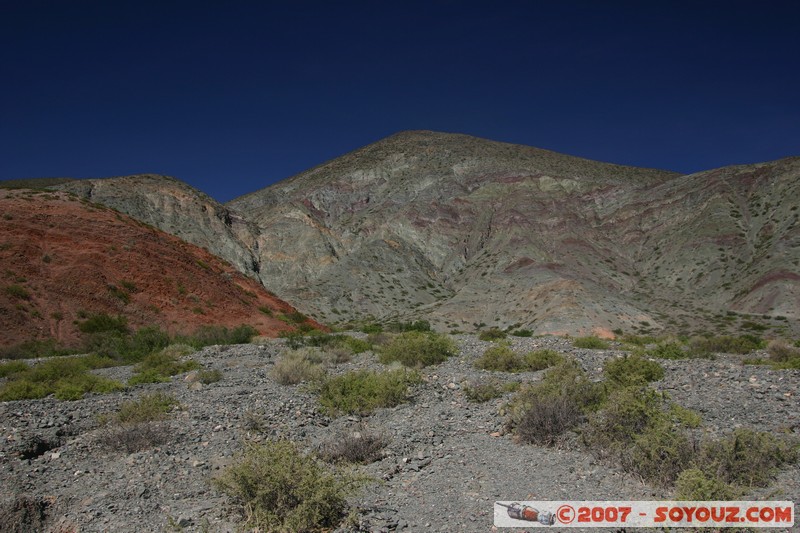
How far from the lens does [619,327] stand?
43750 millimetres

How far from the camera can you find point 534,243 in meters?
66.2

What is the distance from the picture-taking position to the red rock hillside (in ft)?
84.0

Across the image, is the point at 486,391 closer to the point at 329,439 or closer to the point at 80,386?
the point at 329,439

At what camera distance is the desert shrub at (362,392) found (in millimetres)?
9836

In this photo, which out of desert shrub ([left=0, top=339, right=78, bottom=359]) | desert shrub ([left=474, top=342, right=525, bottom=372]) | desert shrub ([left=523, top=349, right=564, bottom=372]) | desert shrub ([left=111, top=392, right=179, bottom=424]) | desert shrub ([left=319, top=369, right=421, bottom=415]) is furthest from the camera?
desert shrub ([left=0, top=339, right=78, bottom=359])

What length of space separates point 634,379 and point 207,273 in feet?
107

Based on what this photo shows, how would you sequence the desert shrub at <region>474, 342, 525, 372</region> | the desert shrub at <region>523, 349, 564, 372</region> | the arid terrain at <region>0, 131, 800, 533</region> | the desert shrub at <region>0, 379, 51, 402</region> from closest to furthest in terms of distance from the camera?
the arid terrain at <region>0, 131, 800, 533</region> → the desert shrub at <region>0, 379, 51, 402</region> → the desert shrub at <region>523, 349, 564, 372</region> → the desert shrub at <region>474, 342, 525, 372</region>

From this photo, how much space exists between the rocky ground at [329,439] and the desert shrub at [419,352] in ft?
9.20

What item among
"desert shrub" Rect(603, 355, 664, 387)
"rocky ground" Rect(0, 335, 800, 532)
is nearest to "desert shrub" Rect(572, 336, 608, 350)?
"rocky ground" Rect(0, 335, 800, 532)

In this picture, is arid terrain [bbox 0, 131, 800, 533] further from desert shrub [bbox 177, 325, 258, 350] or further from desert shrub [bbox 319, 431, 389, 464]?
desert shrub [bbox 177, 325, 258, 350]

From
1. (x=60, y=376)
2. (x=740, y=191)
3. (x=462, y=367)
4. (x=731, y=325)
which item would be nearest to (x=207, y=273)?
(x=60, y=376)

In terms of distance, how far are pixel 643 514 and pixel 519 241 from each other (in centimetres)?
6351

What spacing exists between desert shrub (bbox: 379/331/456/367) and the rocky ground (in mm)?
2805

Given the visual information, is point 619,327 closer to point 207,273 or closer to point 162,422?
point 207,273
